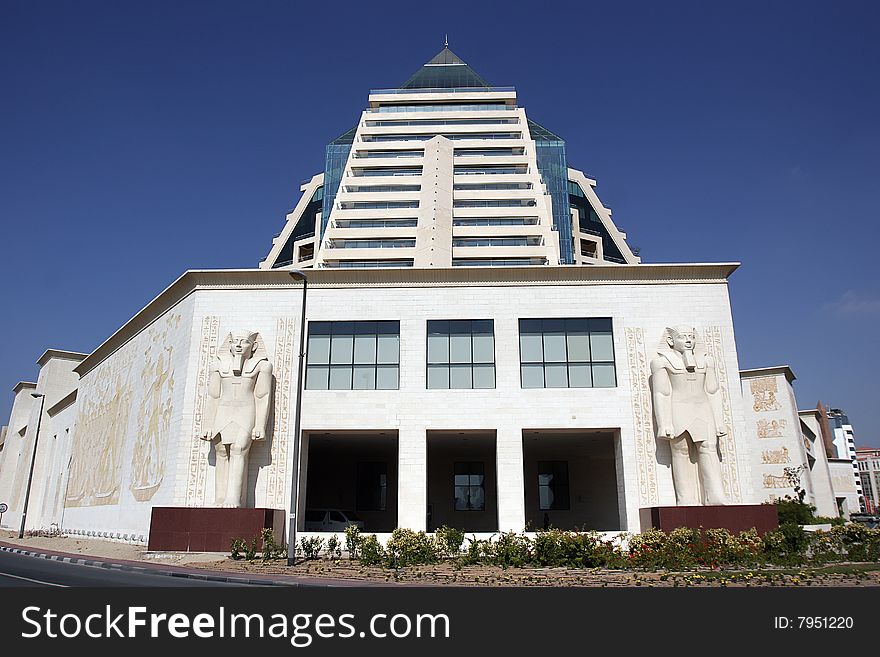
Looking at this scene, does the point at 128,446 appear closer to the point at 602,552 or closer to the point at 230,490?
the point at 230,490

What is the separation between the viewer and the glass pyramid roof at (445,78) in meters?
82.5

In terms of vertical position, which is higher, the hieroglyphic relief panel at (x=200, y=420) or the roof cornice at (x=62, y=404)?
the roof cornice at (x=62, y=404)

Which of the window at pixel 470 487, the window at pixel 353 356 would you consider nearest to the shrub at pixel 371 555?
the window at pixel 353 356

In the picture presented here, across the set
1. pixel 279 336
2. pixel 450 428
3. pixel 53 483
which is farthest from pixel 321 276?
pixel 53 483

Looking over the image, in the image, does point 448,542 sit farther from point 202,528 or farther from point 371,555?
point 202,528

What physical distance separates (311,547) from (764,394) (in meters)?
29.8

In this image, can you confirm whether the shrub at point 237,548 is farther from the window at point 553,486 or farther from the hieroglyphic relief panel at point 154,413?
the window at point 553,486

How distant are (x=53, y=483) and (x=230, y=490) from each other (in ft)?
106

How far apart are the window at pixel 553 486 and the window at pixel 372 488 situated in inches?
335

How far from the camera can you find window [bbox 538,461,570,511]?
1422 inches

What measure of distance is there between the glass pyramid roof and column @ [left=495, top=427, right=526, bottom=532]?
63.5 meters

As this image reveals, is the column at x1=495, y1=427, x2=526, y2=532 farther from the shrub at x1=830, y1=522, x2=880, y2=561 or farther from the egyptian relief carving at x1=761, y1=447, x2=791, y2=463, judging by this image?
the egyptian relief carving at x1=761, y1=447, x2=791, y2=463

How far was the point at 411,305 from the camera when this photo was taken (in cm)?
2877

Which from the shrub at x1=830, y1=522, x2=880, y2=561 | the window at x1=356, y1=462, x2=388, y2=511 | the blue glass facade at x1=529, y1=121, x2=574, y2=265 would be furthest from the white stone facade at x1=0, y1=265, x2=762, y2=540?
the blue glass facade at x1=529, y1=121, x2=574, y2=265
